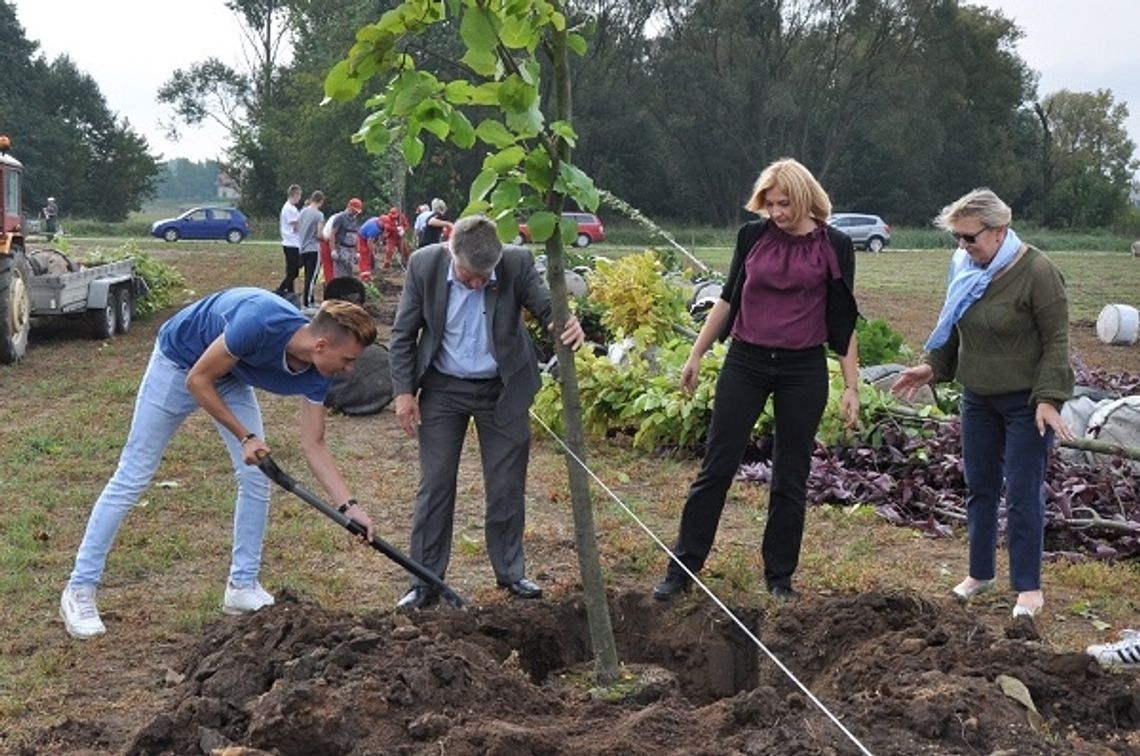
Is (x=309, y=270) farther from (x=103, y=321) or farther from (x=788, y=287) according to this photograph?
(x=788, y=287)

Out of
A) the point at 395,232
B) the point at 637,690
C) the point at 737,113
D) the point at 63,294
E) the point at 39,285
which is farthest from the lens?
the point at 737,113

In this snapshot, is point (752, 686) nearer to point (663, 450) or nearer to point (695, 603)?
point (695, 603)

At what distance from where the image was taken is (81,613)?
561 centimetres

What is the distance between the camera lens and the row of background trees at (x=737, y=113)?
2461 inches

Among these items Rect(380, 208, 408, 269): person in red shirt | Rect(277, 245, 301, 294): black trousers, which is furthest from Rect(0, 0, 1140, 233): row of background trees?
Rect(277, 245, 301, 294): black trousers

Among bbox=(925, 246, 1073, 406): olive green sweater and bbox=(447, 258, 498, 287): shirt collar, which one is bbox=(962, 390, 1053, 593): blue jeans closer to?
bbox=(925, 246, 1073, 406): olive green sweater

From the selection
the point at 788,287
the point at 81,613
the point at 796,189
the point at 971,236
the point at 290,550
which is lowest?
the point at 290,550

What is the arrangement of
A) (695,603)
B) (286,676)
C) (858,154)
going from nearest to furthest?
(286,676) → (695,603) → (858,154)

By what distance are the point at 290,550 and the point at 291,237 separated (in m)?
13.9

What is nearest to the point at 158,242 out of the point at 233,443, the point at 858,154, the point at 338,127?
the point at 338,127

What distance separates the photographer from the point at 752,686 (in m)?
5.55

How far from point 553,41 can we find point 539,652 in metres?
2.42

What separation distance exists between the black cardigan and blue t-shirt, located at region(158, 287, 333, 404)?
165 centimetres

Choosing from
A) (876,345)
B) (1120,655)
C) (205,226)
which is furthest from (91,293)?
(205,226)
